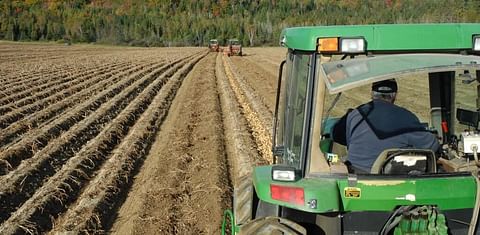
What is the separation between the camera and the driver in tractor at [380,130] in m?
3.75


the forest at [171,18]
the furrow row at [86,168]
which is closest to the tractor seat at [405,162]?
the furrow row at [86,168]

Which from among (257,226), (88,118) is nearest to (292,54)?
(257,226)

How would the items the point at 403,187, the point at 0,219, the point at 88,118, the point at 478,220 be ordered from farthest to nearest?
the point at 88,118 → the point at 0,219 → the point at 478,220 → the point at 403,187

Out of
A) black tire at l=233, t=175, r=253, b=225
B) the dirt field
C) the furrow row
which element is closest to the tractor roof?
black tire at l=233, t=175, r=253, b=225

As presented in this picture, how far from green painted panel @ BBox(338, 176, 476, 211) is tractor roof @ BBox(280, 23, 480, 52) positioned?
0.73 metres

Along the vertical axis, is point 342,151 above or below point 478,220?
above

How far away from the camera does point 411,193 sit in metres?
3.43

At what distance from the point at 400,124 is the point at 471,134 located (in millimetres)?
831

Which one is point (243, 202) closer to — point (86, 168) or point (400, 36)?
point (400, 36)

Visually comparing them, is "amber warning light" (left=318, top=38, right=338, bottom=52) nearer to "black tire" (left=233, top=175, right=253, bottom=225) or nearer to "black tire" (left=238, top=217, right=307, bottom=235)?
"black tire" (left=238, top=217, right=307, bottom=235)

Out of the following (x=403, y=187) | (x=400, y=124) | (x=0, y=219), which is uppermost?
(x=400, y=124)

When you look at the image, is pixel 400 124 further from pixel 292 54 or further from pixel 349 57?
pixel 292 54

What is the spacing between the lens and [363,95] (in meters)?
4.18

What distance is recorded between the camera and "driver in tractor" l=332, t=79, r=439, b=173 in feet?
12.3
